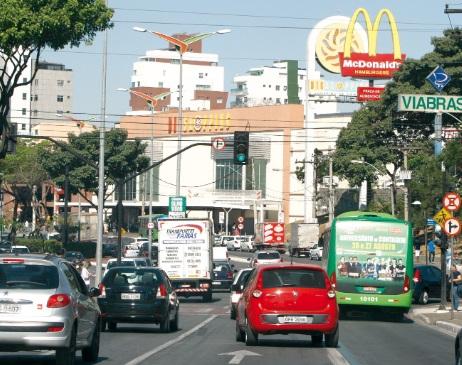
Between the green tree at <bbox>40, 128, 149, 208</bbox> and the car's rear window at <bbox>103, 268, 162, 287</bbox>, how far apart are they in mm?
74492

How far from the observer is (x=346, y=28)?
4336 inches

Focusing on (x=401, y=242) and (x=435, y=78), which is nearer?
(x=401, y=242)

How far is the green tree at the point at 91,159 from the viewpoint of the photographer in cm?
A: 10481

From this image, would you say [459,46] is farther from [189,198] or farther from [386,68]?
[189,198]

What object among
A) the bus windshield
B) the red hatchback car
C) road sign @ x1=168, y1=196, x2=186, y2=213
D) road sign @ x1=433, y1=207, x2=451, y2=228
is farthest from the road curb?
road sign @ x1=168, y1=196, x2=186, y2=213

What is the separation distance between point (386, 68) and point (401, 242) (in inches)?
2812

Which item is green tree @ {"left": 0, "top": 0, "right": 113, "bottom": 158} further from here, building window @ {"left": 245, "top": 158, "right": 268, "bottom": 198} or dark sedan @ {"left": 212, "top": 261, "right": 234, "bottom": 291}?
building window @ {"left": 245, "top": 158, "right": 268, "bottom": 198}

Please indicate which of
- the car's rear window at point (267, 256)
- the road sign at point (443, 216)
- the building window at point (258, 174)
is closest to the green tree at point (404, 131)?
the car's rear window at point (267, 256)

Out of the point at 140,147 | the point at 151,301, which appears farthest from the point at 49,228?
the point at 151,301

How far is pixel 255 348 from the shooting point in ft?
80.8

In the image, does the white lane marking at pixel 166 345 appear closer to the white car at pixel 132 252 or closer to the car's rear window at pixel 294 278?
the car's rear window at pixel 294 278

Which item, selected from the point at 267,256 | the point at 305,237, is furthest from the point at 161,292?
the point at 305,237

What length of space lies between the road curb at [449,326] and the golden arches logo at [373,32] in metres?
67.0

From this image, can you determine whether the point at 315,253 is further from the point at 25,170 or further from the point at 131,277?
the point at 131,277
